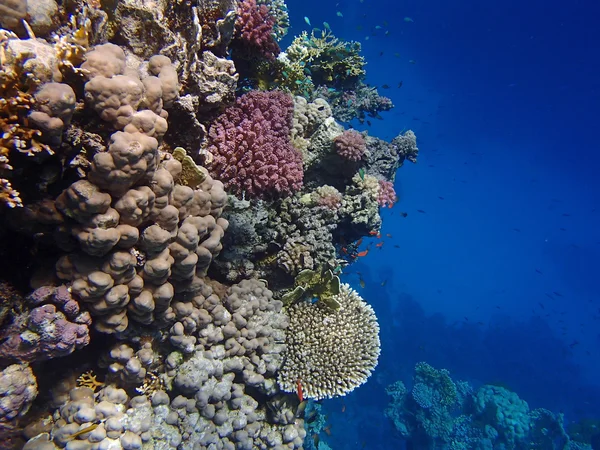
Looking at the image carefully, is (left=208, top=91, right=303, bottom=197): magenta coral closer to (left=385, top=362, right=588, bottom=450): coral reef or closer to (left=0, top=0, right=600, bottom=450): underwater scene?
(left=0, top=0, right=600, bottom=450): underwater scene

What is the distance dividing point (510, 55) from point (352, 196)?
47.3 meters

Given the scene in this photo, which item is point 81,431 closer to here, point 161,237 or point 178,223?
point 161,237

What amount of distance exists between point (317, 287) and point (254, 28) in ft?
13.3

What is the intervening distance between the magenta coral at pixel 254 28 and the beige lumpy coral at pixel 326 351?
4.08m

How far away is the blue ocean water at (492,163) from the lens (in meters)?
28.4

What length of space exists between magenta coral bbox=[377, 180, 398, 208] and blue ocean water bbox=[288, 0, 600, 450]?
4.92 meters

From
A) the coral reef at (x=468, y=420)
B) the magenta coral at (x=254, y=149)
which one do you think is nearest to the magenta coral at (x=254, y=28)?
the magenta coral at (x=254, y=149)

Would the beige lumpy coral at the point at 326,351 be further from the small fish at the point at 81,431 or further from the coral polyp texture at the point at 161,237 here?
the small fish at the point at 81,431

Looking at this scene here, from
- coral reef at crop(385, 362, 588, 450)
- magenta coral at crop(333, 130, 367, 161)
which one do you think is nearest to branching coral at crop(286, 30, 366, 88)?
magenta coral at crop(333, 130, 367, 161)

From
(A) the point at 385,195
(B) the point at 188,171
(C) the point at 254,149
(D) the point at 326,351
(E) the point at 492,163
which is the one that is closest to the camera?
(B) the point at 188,171

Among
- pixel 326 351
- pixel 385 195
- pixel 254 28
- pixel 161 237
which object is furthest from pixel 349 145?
pixel 161 237

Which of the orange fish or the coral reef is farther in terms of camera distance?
the coral reef

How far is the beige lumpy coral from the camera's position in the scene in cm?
460

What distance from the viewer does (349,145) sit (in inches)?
217
